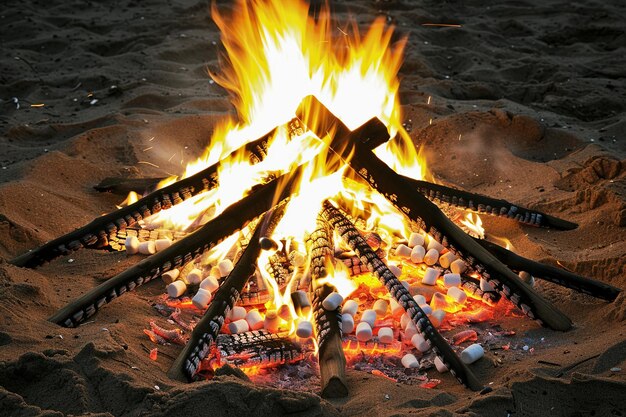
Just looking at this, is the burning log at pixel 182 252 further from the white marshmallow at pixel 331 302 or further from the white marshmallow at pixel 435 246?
the white marshmallow at pixel 435 246

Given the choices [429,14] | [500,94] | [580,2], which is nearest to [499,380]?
[500,94]

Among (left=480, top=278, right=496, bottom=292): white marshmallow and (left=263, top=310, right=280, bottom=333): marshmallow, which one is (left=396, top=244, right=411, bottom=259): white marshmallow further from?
(left=263, top=310, right=280, bottom=333): marshmallow

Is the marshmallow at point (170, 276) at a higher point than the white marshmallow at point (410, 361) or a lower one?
higher

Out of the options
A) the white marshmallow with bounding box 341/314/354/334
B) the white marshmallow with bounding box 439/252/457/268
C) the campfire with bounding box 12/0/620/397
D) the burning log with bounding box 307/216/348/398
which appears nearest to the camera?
the burning log with bounding box 307/216/348/398

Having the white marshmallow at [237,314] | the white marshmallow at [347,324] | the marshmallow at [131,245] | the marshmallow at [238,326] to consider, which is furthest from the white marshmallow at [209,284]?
the white marshmallow at [347,324]

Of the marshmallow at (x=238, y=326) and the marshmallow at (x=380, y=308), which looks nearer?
the marshmallow at (x=238, y=326)

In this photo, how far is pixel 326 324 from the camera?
10.4 ft

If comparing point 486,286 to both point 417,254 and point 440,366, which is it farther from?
point 440,366

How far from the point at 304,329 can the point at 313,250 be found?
52 cm

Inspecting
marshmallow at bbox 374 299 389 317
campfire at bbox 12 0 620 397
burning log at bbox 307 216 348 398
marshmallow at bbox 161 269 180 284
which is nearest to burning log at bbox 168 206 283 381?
campfire at bbox 12 0 620 397

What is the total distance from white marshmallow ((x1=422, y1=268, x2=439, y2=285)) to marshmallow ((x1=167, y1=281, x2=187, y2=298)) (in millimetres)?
1263

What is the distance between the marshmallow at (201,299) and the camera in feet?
11.6

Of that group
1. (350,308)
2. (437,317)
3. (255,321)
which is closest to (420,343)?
(437,317)

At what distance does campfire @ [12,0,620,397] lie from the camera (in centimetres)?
319
